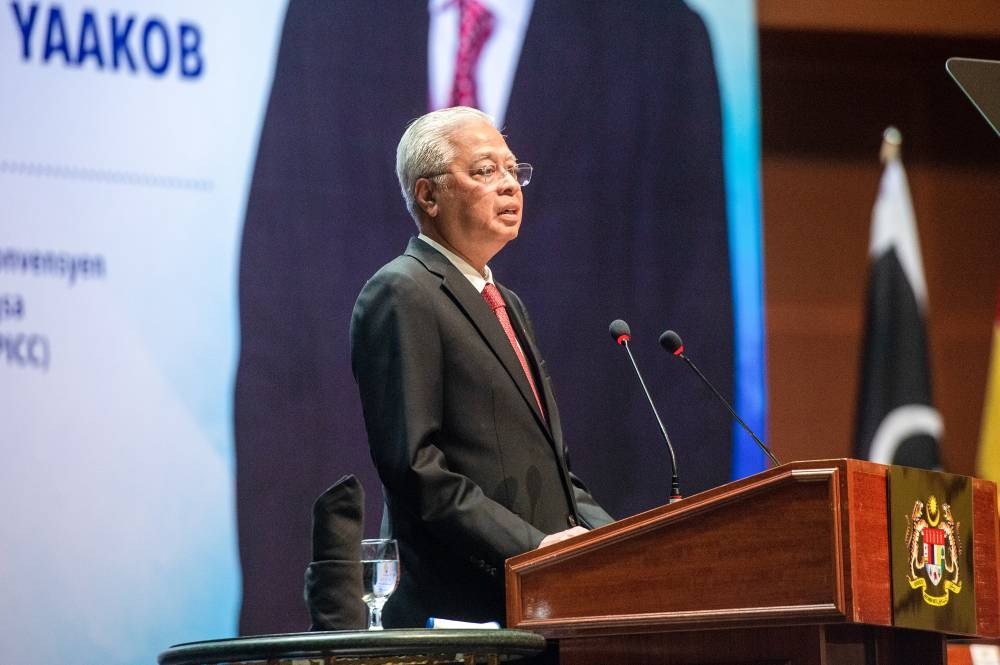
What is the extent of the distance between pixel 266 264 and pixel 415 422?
70.0 inches

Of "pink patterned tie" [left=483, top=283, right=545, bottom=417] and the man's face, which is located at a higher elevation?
the man's face

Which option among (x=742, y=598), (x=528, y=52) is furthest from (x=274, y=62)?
(x=742, y=598)

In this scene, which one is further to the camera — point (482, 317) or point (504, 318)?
point (504, 318)

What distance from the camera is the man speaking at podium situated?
95.7 inches

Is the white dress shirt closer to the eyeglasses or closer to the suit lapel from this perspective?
the eyeglasses

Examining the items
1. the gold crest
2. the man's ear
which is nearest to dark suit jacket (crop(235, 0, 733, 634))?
the man's ear

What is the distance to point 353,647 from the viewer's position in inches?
60.8

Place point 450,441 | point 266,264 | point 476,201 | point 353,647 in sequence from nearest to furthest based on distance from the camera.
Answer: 1. point 353,647
2. point 450,441
3. point 476,201
4. point 266,264

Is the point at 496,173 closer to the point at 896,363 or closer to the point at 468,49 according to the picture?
the point at 468,49

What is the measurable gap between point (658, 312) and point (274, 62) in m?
1.50

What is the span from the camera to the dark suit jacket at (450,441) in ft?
7.93

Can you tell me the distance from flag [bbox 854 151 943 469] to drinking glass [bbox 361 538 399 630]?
11.1 ft

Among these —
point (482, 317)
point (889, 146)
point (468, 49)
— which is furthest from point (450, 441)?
point (889, 146)

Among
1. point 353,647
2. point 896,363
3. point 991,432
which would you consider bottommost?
point 353,647
